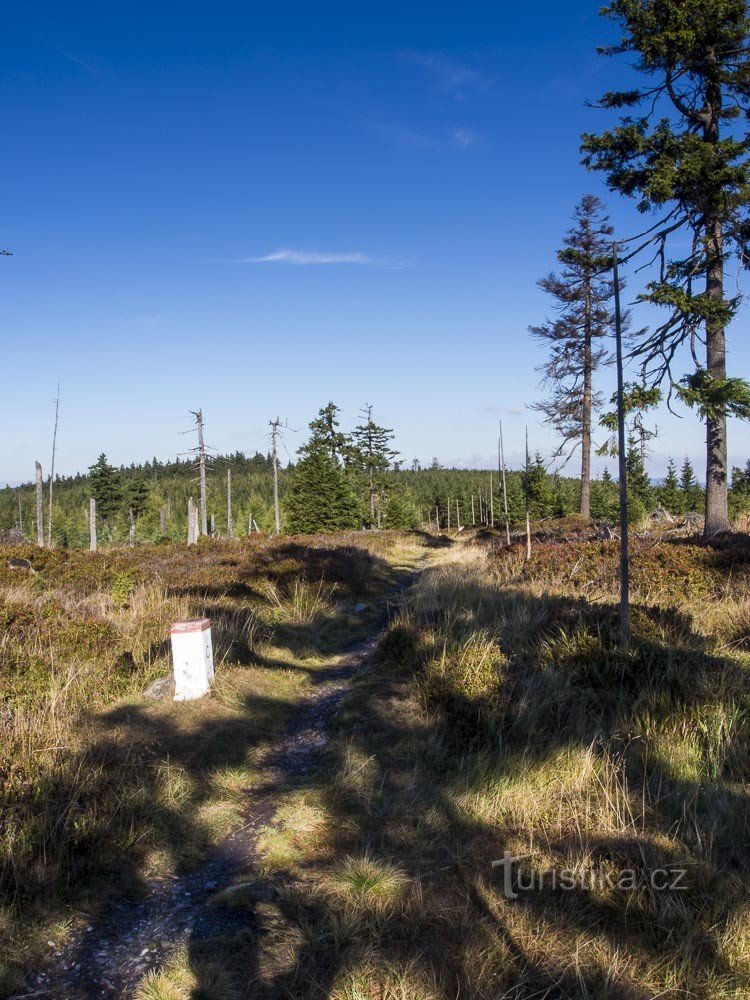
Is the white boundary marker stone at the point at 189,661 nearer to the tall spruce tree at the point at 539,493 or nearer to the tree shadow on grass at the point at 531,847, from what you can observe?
the tree shadow on grass at the point at 531,847

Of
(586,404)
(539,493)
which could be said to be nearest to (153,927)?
(586,404)

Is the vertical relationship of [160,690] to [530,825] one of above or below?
above

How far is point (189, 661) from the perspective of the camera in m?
5.79

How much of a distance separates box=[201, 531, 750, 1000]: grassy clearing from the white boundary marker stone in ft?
5.06

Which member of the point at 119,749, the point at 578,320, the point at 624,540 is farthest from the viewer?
the point at 578,320

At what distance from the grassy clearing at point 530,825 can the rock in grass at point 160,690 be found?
1.82m

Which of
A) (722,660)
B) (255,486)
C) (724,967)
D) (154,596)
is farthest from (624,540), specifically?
(255,486)

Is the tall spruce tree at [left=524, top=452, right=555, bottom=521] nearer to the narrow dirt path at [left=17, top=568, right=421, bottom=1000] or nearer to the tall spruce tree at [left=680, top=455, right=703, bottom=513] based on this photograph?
the tall spruce tree at [left=680, top=455, right=703, bottom=513]

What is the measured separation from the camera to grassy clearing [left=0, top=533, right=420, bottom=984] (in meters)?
3.26

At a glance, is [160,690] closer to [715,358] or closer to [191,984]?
[191,984]

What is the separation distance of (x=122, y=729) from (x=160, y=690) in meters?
0.96

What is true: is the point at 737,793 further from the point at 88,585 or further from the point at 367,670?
the point at 88,585

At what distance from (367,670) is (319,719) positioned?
4.22 ft

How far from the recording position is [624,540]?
511 centimetres
